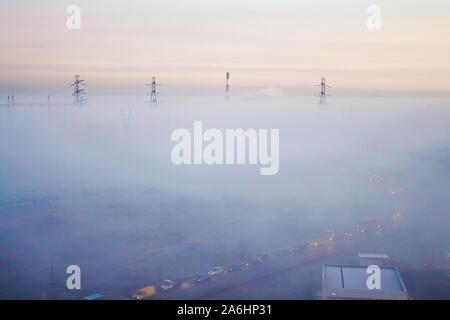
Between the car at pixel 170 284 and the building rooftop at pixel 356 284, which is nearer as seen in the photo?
the building rooftop at pixel 356 284

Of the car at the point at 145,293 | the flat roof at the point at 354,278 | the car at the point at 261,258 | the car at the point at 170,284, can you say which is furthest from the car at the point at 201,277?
the flat roof at the point at 354,278

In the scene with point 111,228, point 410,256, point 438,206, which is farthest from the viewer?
point 438,206

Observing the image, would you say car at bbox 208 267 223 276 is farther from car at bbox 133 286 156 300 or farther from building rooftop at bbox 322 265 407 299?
→ building rooftop at bbox 322 265 407 299

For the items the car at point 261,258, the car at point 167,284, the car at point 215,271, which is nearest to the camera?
the car at point 167,284

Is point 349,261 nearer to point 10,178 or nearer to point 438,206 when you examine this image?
point 438,206

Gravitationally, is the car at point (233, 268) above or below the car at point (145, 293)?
above

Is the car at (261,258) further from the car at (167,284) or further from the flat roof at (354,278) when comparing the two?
the flat roof at (354,278)

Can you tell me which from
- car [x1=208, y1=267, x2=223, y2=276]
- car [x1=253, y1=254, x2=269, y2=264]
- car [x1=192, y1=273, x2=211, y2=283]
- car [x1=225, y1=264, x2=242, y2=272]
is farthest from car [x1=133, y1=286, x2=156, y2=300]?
car [x1=253, y1=254, x2=269, y2=264]

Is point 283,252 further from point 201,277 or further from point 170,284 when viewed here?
point 170,284
